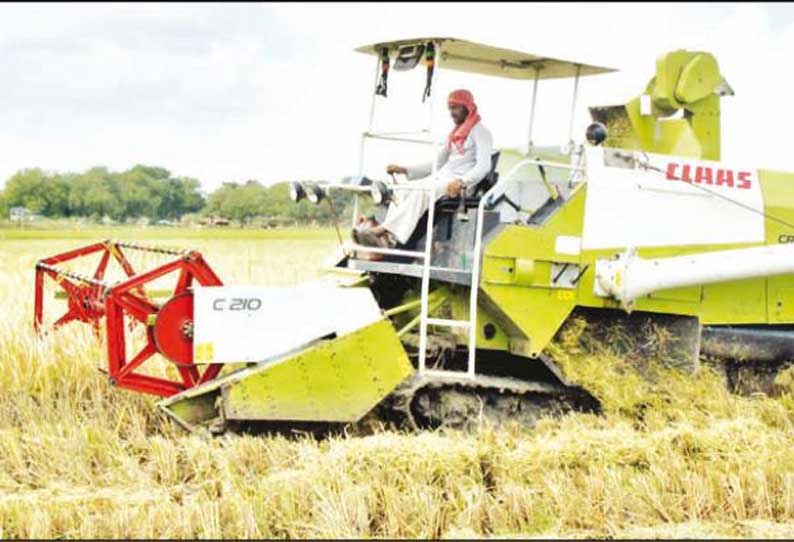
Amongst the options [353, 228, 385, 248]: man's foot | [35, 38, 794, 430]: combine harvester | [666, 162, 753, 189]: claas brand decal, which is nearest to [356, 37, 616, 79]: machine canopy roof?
[35, 38, 794, 430]: combine harvester

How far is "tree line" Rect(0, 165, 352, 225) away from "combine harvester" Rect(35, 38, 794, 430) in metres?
6.09

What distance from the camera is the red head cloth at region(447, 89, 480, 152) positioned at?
8508 mm

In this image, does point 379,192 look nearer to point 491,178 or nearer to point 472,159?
point 472,159

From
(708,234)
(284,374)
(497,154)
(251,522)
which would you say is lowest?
(251,522)

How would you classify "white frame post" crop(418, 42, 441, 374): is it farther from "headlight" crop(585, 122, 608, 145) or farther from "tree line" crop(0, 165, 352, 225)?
"tree line" crop(0, 165, 352, 225)

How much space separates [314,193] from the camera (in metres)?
8.27

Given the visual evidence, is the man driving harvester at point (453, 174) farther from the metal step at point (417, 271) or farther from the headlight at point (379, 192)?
the headlight at point (379, 192)

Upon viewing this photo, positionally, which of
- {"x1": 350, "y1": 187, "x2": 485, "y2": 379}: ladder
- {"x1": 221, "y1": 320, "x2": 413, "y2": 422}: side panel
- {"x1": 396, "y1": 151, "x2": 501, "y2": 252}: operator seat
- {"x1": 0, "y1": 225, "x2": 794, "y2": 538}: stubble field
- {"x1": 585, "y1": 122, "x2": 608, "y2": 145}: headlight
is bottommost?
{"x1": 0, "y1": 225, "x2": 794, "y2": 538}: stubble field

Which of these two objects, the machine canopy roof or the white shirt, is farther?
the white shirt

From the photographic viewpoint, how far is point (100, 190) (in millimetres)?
16875

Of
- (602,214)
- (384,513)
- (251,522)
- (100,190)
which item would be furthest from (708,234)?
(100,190)

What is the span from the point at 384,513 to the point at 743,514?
190cm

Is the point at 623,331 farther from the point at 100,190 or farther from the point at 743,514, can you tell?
the point at 100,190

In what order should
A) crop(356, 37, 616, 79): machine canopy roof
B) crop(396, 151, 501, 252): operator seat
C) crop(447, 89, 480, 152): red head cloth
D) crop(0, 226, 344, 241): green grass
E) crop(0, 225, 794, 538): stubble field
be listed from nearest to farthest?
crop(0, 225, 794, 538): stubble field → crop(356, 37, 616, 79): machine canopy roof → crop(396, 151, 501, 252): operator seat → crop(447, 89, 480, 152): red head cloth → crop(0, 226, 344, 241): green grass
